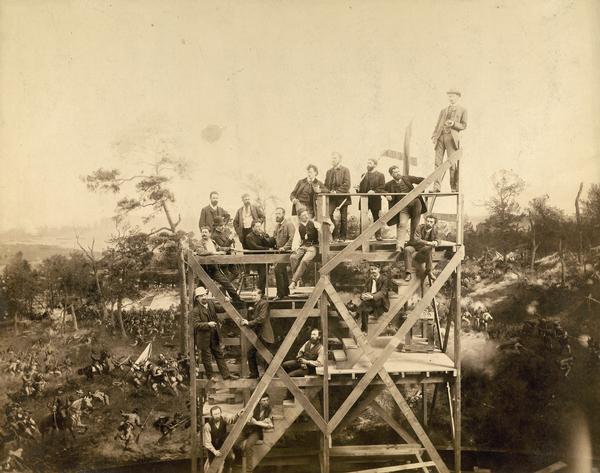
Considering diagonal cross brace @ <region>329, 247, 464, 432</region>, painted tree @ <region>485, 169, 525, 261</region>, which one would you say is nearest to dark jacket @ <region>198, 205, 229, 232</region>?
diagonal cross brace @ <region>329, 247, 464, 432</region>

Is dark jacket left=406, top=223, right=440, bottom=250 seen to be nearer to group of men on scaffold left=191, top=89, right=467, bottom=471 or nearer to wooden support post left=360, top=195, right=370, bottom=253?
group of men on scaffold left=191, top=89, right=467, bottom=471

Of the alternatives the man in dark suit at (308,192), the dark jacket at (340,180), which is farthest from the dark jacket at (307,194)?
the dark jacket at (340,180)

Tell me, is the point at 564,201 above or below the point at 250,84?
below

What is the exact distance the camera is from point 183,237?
62.3 ft

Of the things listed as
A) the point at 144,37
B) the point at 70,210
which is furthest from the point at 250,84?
the point at 70,210

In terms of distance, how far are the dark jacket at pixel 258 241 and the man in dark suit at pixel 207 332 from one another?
4.66 ft

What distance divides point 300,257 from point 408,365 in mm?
3274

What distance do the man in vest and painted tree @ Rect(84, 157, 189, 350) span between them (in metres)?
5.87

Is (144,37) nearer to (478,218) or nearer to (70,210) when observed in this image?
(70,210)

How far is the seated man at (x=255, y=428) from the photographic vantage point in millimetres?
13516

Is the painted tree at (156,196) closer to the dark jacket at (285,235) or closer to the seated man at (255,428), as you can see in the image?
the dark jacket at (285,235)

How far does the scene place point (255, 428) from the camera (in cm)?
1361

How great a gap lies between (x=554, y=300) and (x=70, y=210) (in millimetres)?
13515

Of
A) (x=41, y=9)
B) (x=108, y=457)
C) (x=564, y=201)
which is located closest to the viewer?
(x=41, y=9)
